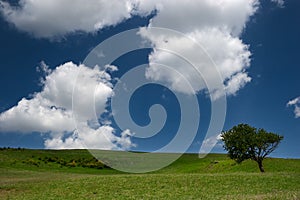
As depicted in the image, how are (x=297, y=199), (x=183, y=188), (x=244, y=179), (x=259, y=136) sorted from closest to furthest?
(x=297, y=199) → (x=183, y=188) → (x=244, y=179) → (x=259, y=136)

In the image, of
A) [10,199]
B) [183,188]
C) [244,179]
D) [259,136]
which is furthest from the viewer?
[259,136]

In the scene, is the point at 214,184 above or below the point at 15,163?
below

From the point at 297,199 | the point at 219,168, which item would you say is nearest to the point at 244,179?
the point at 297,199

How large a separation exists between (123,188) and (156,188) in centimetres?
341

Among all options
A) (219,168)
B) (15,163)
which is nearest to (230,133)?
(219,168)

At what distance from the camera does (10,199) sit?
36188 millimetres

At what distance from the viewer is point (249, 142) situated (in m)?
65.3

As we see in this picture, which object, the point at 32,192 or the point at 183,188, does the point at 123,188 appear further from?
the point at 32,192

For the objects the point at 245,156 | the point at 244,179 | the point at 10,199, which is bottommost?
the point at 10,199

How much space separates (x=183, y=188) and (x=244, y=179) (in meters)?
8.58

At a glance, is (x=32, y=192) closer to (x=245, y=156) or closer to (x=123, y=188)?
(x=123, y=188)

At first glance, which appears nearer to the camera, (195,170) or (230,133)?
(230,133)

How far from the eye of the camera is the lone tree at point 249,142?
65125 millimetres

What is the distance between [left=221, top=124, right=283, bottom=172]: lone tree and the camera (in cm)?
6512
